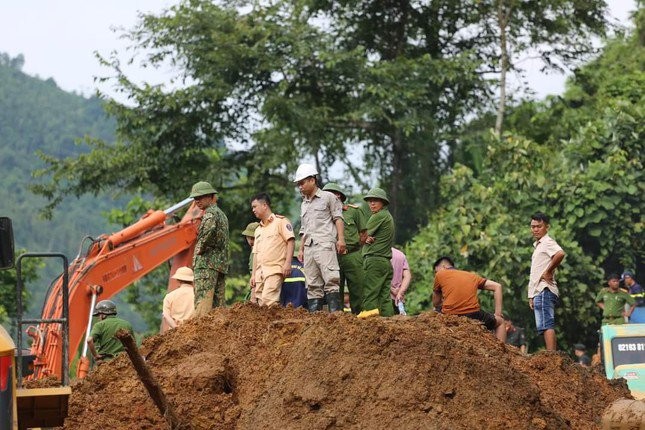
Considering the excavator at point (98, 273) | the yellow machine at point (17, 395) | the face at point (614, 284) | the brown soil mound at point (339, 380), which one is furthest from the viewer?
the face at point (614, 284)

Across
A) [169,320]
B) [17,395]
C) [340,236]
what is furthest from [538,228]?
[17,395]

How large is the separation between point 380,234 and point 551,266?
1912 mm

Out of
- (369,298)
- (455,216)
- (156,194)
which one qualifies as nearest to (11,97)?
(156,194)

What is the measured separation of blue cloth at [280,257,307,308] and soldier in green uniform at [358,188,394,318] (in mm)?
781

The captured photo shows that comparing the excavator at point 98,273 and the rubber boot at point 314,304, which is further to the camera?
the excavator at point 98,273

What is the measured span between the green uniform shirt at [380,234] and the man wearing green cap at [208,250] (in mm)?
1483

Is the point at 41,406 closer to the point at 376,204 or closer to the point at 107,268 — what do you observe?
the point at 376,204

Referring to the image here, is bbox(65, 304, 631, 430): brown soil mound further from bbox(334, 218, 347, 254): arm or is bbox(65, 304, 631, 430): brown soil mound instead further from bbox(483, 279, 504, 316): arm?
bbox(483, 279, 504, 316): arm

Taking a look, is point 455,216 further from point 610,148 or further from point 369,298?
point 369,298

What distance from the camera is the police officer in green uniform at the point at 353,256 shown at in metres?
13.9

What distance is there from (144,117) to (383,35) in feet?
20.3

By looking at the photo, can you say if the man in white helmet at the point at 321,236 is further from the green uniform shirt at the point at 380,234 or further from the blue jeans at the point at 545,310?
the blue jeans at the point at 545,310

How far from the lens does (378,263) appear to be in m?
13.7

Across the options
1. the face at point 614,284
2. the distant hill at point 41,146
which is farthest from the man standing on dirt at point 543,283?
the distant hill at point 41,146
